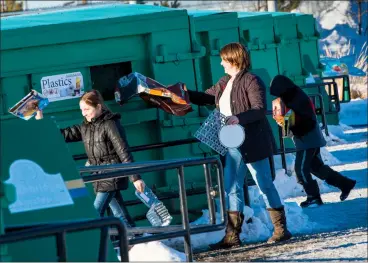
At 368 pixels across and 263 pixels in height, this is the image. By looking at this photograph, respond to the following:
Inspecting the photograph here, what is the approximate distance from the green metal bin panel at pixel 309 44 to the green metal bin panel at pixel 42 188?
1227 cm

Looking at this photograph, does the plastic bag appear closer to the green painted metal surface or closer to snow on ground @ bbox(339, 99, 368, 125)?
the green painted metal surface

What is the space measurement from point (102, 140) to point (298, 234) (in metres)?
1.98

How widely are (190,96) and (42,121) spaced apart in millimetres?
4116

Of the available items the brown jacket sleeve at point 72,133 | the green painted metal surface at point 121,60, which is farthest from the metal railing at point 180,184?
the green painted metal surface at point 121,60

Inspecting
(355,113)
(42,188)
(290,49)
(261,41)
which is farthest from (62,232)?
(355,113)

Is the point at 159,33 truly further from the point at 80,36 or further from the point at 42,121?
the point at 42,121

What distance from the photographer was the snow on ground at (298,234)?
870 centimetres

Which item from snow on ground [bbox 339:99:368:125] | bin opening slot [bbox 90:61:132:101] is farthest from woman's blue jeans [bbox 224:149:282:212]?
snow on ground [bbox 339:99:368:125]

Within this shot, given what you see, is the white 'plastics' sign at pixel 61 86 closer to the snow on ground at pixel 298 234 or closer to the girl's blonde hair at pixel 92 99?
the girl's blonde hair at pixel 92 99

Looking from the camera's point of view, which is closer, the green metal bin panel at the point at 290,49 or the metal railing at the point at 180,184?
the metal railing at the point at 180,184

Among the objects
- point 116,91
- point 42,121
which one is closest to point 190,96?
point 116,91

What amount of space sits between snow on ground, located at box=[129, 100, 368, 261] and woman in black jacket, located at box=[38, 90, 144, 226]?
0.52 meters

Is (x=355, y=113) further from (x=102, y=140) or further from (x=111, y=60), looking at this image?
(x=102, y=140)

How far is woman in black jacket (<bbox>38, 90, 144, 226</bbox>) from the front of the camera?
894cm
